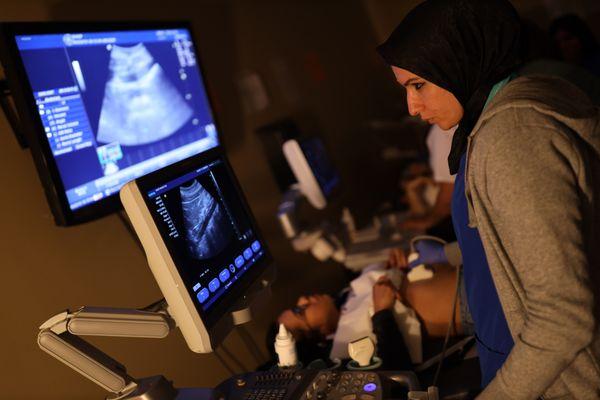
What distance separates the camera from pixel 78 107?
1536 millimetres

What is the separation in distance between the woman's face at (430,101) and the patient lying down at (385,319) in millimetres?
661

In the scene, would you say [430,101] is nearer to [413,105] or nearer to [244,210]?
[413,105]

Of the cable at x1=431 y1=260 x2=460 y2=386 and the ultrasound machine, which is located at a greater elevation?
the ultrasound machine

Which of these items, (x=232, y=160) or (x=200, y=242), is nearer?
(x=200, y=242)

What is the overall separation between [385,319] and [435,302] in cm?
19

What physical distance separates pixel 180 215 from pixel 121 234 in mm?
622

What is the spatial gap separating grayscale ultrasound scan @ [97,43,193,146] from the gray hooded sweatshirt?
3.39 ft

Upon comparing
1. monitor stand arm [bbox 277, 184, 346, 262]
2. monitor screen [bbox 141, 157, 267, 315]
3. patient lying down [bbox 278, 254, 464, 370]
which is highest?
monitor screen [bbox 141, 157, 267, 315]

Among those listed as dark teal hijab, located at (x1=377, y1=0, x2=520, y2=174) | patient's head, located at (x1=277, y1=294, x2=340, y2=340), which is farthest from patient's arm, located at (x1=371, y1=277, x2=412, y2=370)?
dark teal hijab, located at (x1=377, y1=0, x2=520, y2=174)

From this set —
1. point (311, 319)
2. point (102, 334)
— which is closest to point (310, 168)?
point (311, 319)

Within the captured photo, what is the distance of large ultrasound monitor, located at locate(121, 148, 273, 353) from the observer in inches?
45.6

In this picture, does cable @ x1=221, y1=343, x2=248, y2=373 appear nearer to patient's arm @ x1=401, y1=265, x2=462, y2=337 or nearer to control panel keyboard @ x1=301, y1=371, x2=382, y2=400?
patient's arm @ x1=401, y1=265, x2=462, y2=337

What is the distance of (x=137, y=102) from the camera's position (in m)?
1.77

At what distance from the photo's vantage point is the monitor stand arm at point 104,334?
1147 millimetres
